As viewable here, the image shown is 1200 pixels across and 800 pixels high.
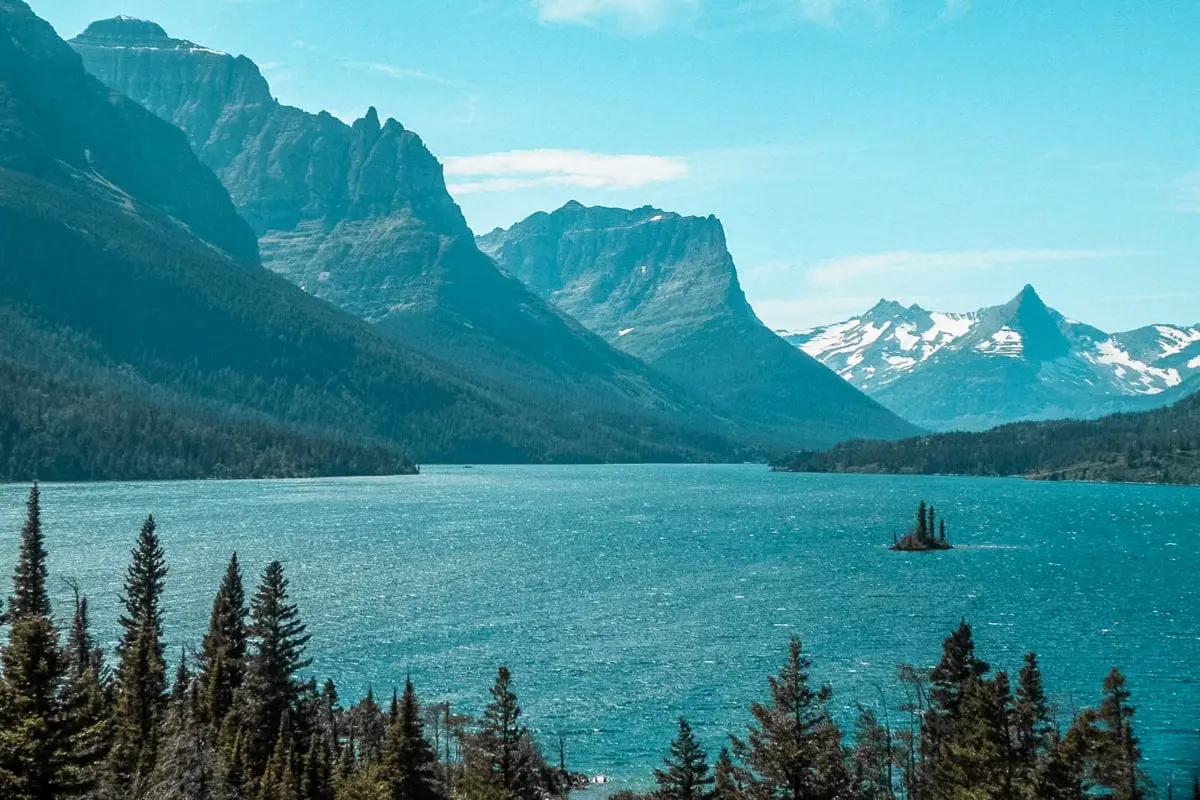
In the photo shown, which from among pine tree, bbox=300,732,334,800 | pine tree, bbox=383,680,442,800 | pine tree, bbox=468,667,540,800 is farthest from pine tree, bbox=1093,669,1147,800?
pine tree, bbox=300,732,334,800

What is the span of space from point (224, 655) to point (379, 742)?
1183 cm

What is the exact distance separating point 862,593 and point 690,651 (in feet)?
160

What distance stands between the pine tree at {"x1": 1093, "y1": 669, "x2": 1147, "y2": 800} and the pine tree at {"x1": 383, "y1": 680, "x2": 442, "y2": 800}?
116 ft

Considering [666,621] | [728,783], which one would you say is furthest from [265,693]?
[666,621]

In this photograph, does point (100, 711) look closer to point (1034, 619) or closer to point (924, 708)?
point (924, 708)

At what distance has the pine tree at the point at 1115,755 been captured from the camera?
6362 centimetres

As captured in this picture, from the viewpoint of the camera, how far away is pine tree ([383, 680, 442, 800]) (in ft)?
192

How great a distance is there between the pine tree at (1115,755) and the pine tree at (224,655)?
165ft

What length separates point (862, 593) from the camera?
512 ft

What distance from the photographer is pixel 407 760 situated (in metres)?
59.5

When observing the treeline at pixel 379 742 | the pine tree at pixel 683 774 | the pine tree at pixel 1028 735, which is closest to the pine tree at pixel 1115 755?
the treeline at pixel 379 742

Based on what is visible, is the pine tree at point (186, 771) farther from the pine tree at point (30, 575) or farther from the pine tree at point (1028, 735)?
the pine tree at point (1028, 735)

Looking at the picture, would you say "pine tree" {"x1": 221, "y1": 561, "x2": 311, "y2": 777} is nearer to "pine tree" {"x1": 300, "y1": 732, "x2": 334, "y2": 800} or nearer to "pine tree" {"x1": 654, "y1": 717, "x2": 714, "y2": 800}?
"pine tree" {"x1": 300, "y1": 732, "x2": 334, "y2": 800}

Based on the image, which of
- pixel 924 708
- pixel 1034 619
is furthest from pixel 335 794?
pixel 1034 619
